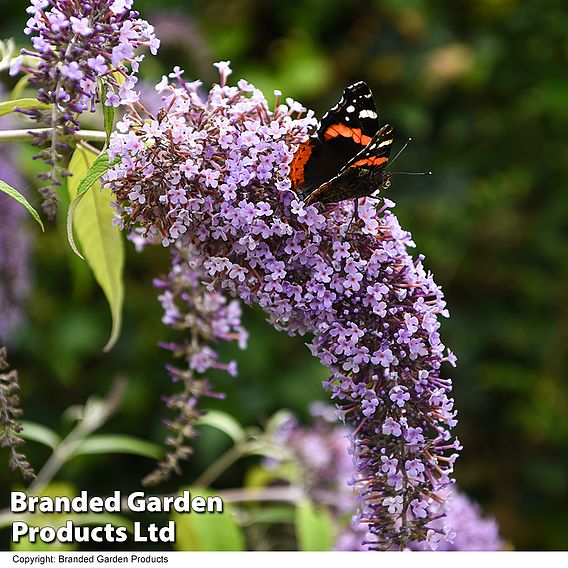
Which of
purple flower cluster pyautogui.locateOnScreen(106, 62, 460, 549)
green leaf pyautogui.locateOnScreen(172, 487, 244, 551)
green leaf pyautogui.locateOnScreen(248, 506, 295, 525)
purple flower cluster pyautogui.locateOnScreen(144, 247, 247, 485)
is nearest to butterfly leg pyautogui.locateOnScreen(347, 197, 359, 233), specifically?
purple flower cluster pyautogui.locateOnScreen(106, 62, 460, 549)

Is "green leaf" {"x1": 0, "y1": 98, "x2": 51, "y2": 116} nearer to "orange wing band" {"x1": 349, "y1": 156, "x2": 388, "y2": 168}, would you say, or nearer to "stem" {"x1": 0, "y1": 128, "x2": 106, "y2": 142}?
"stem" {"x1": 0, "y1": 128, "x2": 106, "y2": 142}

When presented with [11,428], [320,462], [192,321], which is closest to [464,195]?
[320,462]

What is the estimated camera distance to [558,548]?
10.3 ft

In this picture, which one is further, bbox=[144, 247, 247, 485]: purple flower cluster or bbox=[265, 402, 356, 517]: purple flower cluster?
bbox=[265, 402, 356, 517]: purple flower cluster

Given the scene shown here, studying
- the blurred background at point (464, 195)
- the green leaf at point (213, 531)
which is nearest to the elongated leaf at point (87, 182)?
the green leaf at point (213, 531)

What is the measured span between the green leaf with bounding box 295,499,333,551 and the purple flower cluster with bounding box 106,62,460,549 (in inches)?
25.7

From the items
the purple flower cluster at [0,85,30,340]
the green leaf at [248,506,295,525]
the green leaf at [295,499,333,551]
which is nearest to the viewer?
the green leaf at [295,499,333,551]

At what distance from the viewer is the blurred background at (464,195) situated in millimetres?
2863

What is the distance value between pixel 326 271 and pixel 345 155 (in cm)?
18

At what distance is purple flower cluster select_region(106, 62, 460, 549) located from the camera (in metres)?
0.94

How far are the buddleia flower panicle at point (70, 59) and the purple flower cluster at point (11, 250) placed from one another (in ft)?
3.73

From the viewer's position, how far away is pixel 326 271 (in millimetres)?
939

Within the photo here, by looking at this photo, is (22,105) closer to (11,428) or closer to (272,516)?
(11,428)

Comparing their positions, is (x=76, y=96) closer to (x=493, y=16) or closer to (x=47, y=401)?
(x=47, y=401)
